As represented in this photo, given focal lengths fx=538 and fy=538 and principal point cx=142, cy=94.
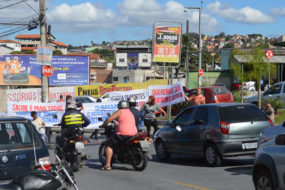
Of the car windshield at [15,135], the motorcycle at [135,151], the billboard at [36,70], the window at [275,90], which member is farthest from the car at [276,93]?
the billboard at [36,70]

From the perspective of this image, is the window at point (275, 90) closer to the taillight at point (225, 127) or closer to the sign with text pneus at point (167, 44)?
the sign with text pneus at point (167, 44)

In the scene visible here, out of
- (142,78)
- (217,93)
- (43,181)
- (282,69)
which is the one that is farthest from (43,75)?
(142,78)

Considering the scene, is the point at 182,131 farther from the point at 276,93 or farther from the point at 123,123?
the point at 276,93

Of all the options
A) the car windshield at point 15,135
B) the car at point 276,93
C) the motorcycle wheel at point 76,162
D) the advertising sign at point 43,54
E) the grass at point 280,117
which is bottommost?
the grass at point 280,117

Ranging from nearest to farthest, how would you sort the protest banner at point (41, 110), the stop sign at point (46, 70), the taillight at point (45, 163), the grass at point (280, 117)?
the taillight at point (45, 163) < the protest banner at point (41, 110) < the stop sign at point (46, 70) < the grass at point (280, 117)

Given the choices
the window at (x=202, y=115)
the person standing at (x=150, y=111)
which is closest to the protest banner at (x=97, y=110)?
the person standing at (x=150, y=111)

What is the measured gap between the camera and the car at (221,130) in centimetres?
1215

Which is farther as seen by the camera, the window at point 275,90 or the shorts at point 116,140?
the window at point 275,90

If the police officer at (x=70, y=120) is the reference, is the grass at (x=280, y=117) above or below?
below

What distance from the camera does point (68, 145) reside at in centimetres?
1220

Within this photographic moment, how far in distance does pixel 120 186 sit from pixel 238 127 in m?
3.34

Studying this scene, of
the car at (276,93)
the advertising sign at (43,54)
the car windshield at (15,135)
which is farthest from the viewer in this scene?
the car at (276,93)

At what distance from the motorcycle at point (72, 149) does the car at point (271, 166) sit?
5.12 meters

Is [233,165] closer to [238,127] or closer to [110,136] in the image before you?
[238,127]
